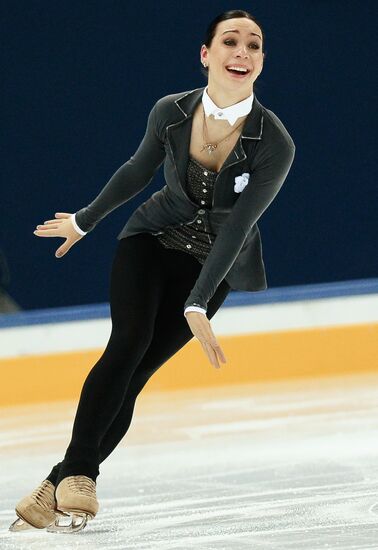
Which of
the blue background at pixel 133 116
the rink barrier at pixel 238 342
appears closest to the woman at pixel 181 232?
the rink barrier at pixel 238 342

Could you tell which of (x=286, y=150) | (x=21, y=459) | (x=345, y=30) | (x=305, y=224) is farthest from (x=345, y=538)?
(x=345, y=30)

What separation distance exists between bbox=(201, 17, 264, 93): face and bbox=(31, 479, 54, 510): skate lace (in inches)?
42.6

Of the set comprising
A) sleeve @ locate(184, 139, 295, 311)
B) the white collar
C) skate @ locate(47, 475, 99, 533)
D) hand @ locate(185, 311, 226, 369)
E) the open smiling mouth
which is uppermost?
the open smiling mouth

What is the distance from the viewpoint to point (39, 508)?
298cm

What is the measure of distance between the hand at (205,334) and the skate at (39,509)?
54cm

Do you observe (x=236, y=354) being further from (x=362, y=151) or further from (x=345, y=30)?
(x=345, y=30)

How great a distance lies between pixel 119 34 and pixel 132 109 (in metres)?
0.35

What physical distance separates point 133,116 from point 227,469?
2.31 m

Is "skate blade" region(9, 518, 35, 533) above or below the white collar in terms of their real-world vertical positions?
below

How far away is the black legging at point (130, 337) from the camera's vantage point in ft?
9.52

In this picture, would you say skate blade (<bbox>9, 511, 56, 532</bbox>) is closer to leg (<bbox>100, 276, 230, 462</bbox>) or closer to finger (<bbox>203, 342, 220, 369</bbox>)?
leg (<bbox>100, 276, 230, 462</bbox>)

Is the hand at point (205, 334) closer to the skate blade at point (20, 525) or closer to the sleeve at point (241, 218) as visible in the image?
the sleeve at point (241, 218)

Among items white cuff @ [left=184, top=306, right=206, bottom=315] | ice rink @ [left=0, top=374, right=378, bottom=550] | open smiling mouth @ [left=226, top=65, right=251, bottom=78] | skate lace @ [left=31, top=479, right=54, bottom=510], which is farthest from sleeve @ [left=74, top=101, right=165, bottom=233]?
ice rink @ [left=0, top=374, right=378, bottom=550]

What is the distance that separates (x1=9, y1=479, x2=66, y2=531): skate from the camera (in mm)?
2971
